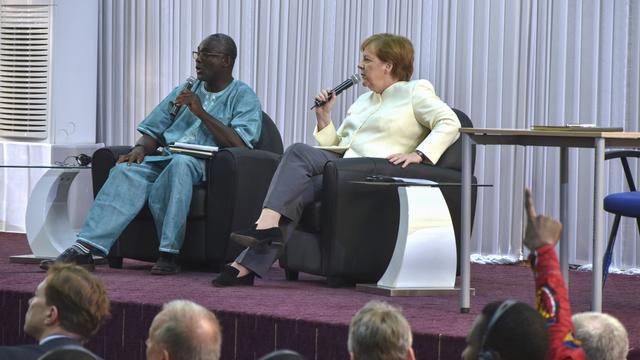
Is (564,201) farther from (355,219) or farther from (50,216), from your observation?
(50,216)

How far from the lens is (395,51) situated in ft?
14.8

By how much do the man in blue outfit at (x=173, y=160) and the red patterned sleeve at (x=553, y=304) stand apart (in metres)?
2.60

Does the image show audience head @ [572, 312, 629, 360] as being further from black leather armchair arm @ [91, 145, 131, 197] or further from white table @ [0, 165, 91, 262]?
white table @ [0, 165, 91, 262]

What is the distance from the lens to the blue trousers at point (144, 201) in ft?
15.0

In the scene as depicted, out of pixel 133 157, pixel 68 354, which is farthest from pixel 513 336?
pixel 133 157

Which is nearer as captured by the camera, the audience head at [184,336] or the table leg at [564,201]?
the audience head at [184,336]

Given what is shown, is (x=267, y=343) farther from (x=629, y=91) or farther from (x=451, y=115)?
(x=629, y=91)

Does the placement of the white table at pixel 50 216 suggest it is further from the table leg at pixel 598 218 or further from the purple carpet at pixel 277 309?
the table leg at pixel 598 218

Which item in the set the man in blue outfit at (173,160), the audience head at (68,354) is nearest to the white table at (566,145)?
the man in blue outfit at (173,160)

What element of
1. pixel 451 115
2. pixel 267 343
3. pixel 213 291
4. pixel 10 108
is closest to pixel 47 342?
pixel 267 343

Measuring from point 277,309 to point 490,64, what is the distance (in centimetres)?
233

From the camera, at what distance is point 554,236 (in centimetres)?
210

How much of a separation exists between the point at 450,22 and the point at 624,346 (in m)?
3.69

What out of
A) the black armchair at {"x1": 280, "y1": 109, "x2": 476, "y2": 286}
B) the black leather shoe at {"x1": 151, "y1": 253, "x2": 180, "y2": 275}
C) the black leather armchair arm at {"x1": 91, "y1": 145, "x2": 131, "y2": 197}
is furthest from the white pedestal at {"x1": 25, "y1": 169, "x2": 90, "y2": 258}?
the black armchair at {"x1": 280, "y1": 109, "x2": 476, "y2": 286}
